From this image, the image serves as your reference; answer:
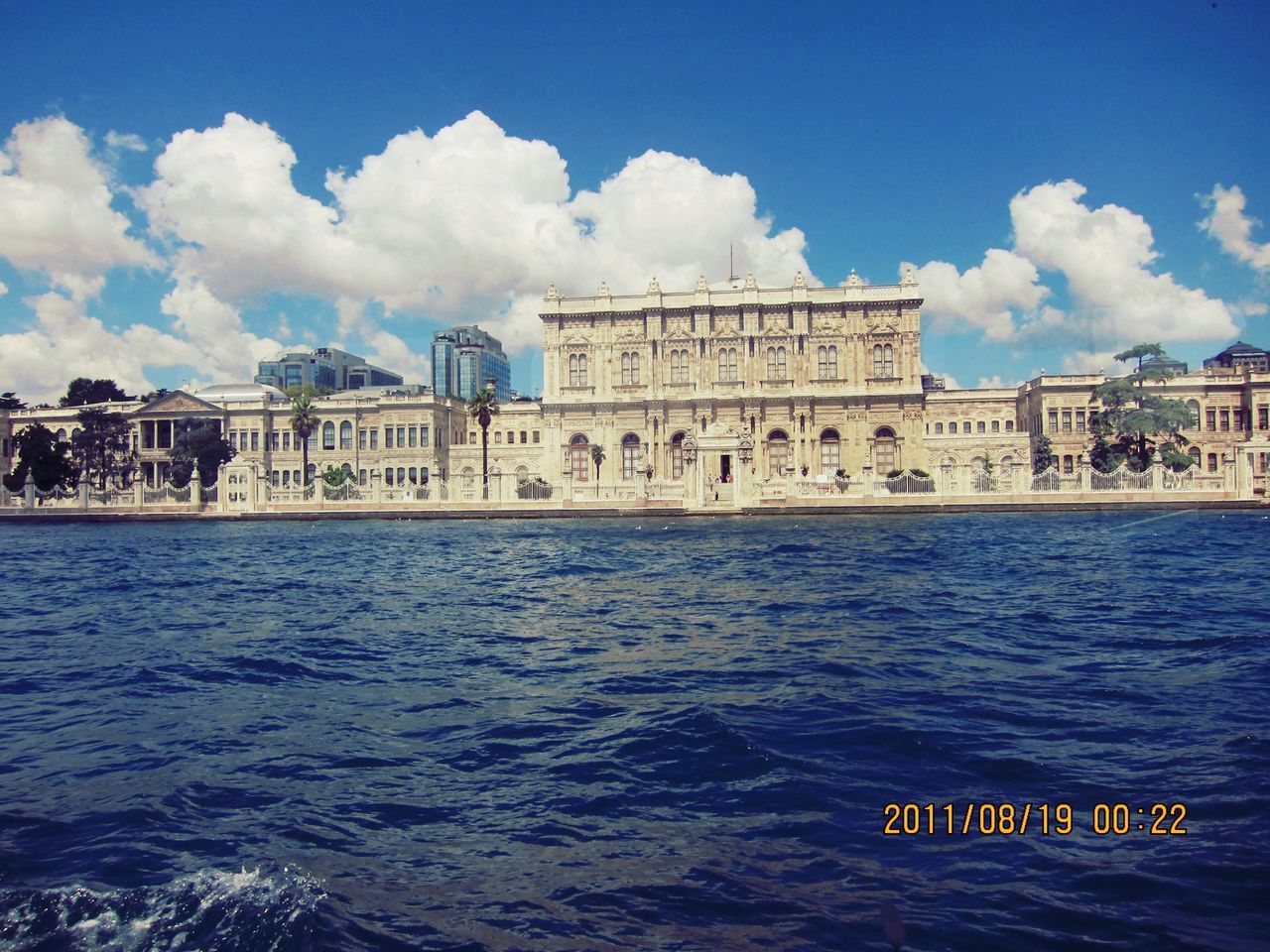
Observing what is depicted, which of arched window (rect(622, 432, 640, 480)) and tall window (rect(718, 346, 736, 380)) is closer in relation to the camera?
tall window (rect(718, 346, 736, 380))

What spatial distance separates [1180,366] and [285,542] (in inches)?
2323

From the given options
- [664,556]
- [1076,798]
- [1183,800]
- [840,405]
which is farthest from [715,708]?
[840,405]

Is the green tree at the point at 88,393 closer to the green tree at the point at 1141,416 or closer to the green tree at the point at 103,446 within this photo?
the green tree at the point at 103,446

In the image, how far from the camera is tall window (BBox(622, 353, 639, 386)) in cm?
5891

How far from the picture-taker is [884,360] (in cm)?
5684

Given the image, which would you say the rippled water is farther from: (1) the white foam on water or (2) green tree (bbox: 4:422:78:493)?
(2) green tree (bbox: 4:422:78:493)

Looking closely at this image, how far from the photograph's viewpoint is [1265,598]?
45.5 feet

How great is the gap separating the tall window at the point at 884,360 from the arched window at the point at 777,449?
6.97 metres

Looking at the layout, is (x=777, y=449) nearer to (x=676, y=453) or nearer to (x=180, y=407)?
(x=676, y=453)

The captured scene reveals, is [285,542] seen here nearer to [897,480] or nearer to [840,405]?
[897,480]

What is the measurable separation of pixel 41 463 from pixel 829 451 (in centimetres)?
5215

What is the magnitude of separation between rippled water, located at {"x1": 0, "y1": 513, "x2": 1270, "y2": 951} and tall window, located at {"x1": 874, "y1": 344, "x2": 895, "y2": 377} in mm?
42708

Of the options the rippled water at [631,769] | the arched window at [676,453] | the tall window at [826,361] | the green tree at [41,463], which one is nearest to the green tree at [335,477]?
the green tree at [41,463]

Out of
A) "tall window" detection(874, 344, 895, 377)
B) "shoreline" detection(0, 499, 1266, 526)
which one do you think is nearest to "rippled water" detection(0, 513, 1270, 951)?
"shoreline" detection(0, 499, 1266, 526)
